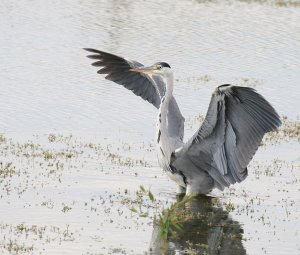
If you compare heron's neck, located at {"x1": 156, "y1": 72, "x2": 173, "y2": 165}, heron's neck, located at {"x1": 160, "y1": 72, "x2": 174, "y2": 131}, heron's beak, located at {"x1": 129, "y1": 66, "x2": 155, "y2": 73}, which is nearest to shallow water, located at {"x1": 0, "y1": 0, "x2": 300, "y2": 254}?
heron's neck, located at {"x1": 156, "y1": 72, "x2": 173, "y2": 165}

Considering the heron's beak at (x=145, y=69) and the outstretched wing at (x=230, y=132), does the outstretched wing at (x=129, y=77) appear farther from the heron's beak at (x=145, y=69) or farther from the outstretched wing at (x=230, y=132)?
the outstretched wing at (x=230, y=132)

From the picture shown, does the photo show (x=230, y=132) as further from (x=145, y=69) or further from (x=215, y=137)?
(x=145, y=69)

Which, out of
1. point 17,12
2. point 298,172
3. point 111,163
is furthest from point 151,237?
point 17,12

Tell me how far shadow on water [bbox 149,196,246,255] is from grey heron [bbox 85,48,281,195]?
39 centimetres

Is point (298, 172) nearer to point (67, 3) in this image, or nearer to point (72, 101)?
point (72, 101)

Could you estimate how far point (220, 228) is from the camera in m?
10.3

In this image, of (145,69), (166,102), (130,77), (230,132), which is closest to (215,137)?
(230,132)

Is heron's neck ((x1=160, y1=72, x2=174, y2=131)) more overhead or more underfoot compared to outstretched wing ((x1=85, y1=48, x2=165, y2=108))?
more overhead

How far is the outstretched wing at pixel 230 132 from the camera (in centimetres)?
1041

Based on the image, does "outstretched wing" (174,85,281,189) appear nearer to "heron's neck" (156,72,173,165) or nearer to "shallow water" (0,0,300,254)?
"heron's neck" (156,72,173,165)

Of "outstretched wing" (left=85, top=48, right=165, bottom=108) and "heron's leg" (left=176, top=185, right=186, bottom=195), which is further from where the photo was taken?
"outstretched wing" (left=85, top=48, right=165, bottom=108)

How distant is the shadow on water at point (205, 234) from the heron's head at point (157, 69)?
1.93 m

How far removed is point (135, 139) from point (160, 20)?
14552 mm

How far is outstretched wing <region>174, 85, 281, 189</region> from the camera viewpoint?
1041 centimetres
